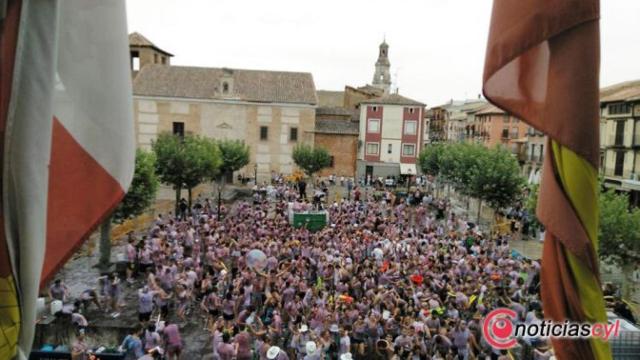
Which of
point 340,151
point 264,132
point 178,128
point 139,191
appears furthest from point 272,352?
point 178,128

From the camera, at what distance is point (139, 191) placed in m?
17.5

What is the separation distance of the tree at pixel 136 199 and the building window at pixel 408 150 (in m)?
31.9

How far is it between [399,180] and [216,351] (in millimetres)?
38612

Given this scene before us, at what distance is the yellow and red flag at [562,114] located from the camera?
2.42 m

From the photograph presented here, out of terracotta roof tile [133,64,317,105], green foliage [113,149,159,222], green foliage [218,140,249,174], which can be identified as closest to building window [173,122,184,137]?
terracotta roof tile [133,64,317,105]

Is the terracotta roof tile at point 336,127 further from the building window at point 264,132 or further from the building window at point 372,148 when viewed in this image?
the building window at point 264,132

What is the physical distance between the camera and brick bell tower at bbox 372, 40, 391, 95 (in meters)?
79.3

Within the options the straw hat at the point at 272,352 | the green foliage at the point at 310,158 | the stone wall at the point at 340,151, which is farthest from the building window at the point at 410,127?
the straw hat at the point at 272,352

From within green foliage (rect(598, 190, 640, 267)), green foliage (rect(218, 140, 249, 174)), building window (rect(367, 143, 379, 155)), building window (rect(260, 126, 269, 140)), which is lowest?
green foliage (rect(598, 190, 640, 267))

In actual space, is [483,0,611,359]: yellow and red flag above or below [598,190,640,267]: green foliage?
above

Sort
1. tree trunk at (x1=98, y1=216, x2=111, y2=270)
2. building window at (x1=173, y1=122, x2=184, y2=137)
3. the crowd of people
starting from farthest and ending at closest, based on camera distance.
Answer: building window at (x1=173, y1=122, x2=184, y2=137), tree trunk at (x1=98, y1=216, x2=111, y2=270), the crowd of people

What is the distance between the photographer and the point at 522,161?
51188 millimetres

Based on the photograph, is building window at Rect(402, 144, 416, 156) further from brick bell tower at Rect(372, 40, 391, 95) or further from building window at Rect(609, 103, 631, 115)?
brick bell tower at Rect(372, 40, 391, 95)

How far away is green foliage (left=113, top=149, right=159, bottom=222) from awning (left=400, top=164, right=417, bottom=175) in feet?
102
